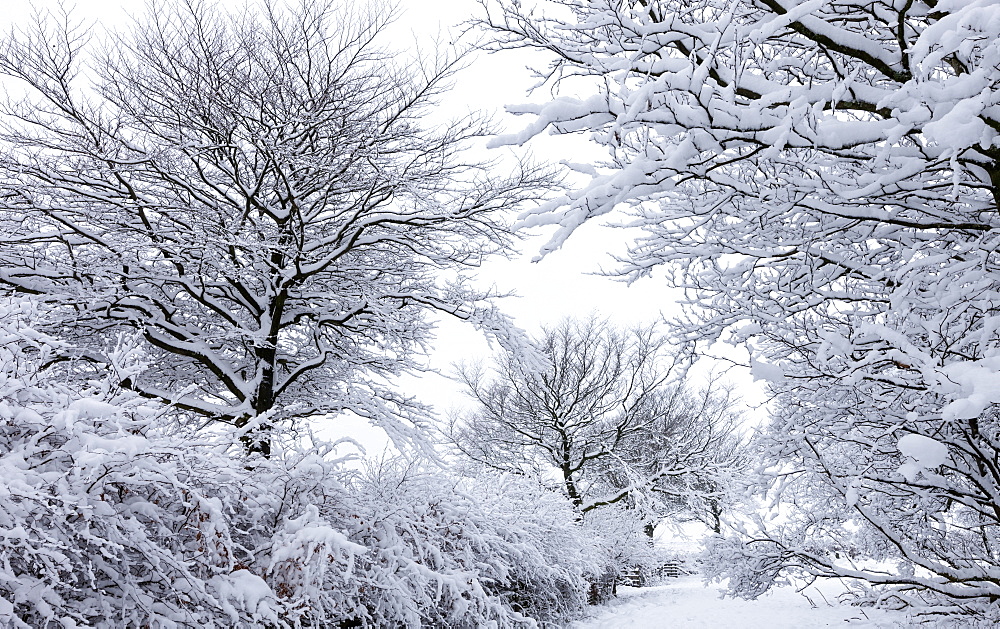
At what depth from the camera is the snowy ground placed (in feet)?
28.7

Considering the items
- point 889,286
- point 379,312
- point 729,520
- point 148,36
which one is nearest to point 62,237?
point 148,36

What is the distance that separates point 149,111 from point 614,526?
37.8 ft

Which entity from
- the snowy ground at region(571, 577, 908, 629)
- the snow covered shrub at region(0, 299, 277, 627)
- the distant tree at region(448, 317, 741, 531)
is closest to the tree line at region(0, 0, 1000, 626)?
the snow covered shrub at region(0, 299, 277, 627)

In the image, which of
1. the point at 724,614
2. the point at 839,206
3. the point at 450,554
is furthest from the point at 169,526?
the point at 724,614

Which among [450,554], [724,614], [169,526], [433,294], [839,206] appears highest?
[433,294]

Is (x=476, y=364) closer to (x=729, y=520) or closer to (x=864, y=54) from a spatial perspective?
(x=729, y=520)

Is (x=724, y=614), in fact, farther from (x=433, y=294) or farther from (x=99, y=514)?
(x=99, y=514)

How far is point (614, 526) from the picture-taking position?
13141mm

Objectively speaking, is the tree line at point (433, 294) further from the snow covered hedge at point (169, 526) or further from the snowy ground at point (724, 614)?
the snowy ground at point (724, 614)

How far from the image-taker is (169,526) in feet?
11.7

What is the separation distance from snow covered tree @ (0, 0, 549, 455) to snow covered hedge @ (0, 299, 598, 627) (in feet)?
6.74

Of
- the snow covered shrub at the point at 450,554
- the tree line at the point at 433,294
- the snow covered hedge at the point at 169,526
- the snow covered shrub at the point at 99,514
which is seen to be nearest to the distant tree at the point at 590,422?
the tree line at the point at 433,294

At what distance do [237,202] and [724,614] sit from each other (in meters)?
9.94

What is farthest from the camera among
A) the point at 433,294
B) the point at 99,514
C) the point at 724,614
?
the point at 724,614
